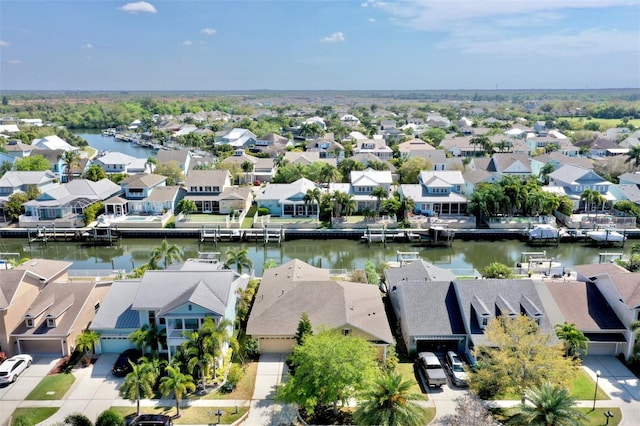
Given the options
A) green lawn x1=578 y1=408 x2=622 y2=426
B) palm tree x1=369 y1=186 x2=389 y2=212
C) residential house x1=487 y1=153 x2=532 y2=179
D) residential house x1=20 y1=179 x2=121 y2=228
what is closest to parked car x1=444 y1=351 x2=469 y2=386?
green lawn x1=578 y1=408 x2=622 y2=426

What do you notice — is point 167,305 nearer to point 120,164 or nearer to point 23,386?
point 23,386

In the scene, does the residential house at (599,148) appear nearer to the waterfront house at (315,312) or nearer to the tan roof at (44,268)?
the waterfront house at (315,312)

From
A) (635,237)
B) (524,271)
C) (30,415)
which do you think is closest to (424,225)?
(524,271)

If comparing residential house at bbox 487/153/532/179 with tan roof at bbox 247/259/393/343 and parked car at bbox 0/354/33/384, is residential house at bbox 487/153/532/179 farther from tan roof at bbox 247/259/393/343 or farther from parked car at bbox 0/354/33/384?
parked car at bbox 0/354/33/384

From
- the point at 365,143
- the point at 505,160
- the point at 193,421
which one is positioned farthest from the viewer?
the point at 365,143

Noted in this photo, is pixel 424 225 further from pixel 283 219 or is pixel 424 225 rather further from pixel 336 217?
pixel 283 219

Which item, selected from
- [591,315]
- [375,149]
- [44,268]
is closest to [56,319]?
[44,268]
